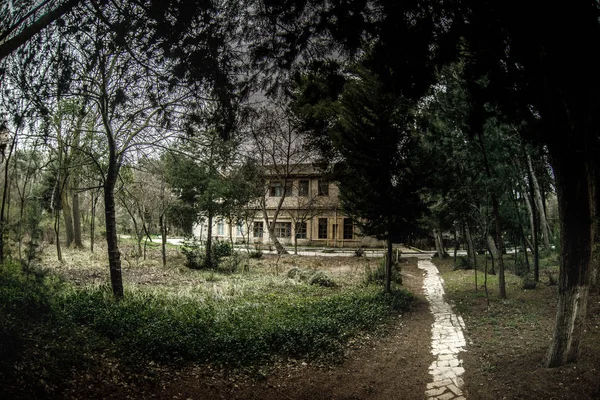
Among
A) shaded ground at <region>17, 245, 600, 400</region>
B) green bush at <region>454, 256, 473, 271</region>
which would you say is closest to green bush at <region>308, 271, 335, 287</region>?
shaded ground at <region>17, 245, 600, 400</region>

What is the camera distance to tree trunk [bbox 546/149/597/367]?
4.50m

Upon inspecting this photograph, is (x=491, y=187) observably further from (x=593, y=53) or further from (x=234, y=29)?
(x=234, y=29)

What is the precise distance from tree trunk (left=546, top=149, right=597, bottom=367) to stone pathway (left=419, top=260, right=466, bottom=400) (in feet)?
4.46

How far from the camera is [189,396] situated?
14.8ft

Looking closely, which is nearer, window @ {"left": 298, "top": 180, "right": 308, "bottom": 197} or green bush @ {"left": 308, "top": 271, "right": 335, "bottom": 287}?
green bush @ {"left": 308, "top": 271, "right": 335, "bottom": 287}

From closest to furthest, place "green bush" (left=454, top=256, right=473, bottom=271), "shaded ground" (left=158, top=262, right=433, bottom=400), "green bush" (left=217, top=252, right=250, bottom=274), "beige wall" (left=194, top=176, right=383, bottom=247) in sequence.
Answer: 1. "shaded ground" (left=158, top=262, right=433, bottom=400)
2. "green bush" (left=217, top=252, right=250, bottom=274)
3. "green bush" (left=454, top=256, right=473, bottom=271)
4. "beige wall" (left=194, top=176, right=383, bottom=247)

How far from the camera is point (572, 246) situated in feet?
15.1

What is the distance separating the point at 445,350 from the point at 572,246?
3.24m

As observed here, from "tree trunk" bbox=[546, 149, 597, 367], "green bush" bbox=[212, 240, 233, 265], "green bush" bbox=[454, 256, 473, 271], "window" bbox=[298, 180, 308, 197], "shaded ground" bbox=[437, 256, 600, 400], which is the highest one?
"window" bbox=[298, 180, 308, 197]

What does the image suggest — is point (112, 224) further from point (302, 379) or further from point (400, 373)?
point (400, 373)

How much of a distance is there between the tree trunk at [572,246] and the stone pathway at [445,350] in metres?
1.36

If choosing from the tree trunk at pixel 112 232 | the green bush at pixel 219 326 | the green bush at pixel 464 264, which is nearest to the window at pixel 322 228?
the green bush at pixel 464 264

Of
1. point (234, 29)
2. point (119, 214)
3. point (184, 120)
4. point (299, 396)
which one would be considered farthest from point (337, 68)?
point (119, 214)

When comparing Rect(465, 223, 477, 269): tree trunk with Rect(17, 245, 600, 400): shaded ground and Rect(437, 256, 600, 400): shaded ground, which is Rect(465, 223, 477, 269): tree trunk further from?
Rect(17, 245, 600, 400): shaded ground
